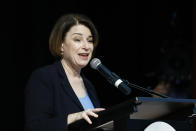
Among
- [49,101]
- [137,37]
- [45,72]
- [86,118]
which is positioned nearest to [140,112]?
[86,118]

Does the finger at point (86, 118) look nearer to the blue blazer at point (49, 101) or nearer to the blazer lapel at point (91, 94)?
the blue blazer at point (49, 101)

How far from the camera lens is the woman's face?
2223 mm

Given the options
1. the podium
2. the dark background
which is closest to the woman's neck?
the podium

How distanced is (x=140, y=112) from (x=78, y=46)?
70cm

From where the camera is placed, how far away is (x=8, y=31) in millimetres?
4176

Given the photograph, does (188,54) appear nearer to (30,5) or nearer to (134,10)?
(134,10)

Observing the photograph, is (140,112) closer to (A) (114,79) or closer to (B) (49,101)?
(A) (114,79)

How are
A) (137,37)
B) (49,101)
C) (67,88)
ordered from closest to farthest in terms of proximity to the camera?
(49,101) < (67,88) < (137,37)

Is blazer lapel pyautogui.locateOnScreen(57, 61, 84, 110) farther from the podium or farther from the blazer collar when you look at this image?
the podium

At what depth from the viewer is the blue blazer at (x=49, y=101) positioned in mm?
1834

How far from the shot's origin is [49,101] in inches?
77.6

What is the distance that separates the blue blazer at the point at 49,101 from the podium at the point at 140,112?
14 cm

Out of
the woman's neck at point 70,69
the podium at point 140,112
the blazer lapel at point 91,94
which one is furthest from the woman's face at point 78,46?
the podium at point 140,112

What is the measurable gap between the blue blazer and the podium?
0.44 ft
